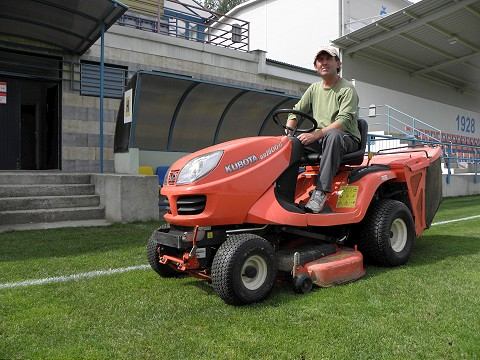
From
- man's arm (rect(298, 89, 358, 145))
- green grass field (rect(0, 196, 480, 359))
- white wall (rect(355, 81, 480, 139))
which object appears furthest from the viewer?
white wall (rect(355, 81, 480, 139))

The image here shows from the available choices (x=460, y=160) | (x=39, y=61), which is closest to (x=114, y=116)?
(x=39, y=61)

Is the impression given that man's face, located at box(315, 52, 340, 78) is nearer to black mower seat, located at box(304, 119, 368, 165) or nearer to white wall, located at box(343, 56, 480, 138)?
black mower seat, located at box(304, 119, 368, 165)

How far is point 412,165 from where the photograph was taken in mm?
5137

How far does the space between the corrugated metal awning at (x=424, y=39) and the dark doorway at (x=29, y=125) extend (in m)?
13.7

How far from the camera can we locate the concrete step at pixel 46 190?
7.61 metres

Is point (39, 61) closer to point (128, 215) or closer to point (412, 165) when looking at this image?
point (128, 215)

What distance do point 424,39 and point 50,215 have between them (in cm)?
1940

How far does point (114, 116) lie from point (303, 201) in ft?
29.2

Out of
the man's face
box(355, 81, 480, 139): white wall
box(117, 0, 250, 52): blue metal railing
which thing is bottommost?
the man's face

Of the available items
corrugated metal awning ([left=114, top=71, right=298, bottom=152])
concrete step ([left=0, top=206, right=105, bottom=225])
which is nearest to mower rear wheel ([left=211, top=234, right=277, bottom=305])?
concrete step ([left=0, top=206, right=105, bottom=225])

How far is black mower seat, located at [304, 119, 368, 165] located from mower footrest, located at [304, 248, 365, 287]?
33.7 inches

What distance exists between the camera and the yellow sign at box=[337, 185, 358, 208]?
173 inches

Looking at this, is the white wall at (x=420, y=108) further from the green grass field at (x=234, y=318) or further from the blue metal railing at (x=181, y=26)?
the green grass field at (x=234, y=318)

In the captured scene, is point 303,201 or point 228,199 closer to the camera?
point 228,199
